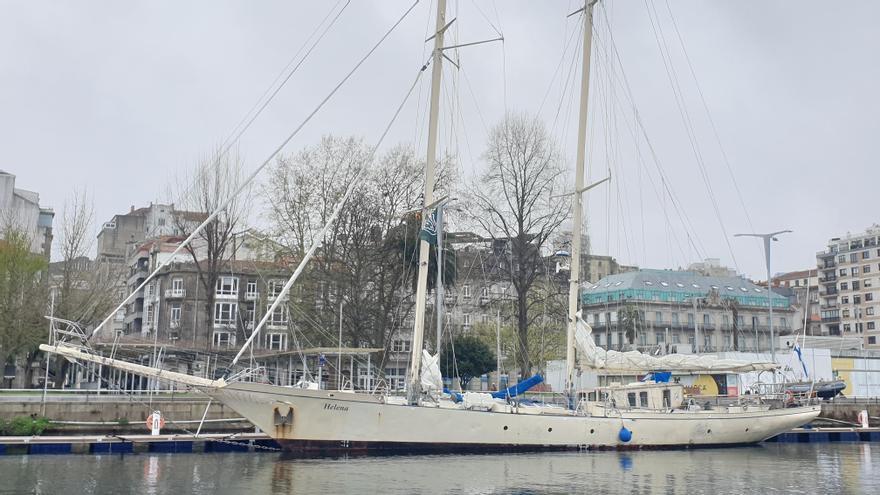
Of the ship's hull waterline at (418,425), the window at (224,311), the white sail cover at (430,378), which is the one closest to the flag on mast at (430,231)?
the white sail cover at (430,378)

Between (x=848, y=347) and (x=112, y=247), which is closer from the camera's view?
(x=848, y=347)

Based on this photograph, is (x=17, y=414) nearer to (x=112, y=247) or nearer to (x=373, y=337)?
(x=373, y=337)

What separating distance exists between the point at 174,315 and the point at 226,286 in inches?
198

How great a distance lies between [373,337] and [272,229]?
28.9 feet

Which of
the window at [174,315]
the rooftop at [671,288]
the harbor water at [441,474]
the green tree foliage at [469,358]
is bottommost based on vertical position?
the harbor water at [441,474]

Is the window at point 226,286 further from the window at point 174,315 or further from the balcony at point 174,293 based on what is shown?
the window at point 174,315

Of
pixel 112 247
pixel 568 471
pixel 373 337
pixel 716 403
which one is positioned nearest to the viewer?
pixel 568 471

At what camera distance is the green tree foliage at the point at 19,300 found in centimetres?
3900

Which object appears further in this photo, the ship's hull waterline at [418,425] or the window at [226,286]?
the window at [226,286]

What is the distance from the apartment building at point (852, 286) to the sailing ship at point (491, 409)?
250ft

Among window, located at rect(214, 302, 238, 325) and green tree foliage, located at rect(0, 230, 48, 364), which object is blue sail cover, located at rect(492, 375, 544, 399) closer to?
green tree foliage, located at rect(0, 230, 48, 364)

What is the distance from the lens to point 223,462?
86.2ft

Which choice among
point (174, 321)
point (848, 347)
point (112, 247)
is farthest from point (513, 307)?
point (112, 247)

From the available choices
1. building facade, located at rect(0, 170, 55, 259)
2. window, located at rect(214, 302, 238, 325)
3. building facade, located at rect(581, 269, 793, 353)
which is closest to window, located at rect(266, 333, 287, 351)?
window, located at rect(214, 302, 238, 325)
